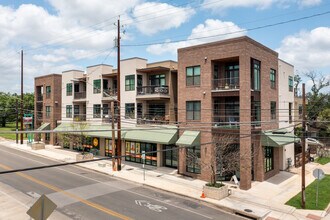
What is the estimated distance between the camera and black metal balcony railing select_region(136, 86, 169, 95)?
92.3ft

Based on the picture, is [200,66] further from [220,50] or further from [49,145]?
[49,145]

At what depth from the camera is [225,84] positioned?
23.7 m

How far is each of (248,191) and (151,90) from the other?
1447cm

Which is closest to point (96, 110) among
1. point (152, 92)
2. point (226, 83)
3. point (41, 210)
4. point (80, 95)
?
point (80, 95)

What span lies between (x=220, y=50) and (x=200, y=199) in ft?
39.6

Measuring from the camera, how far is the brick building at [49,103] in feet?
142

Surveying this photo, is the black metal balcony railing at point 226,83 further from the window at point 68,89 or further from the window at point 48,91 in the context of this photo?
the window at point 48,91

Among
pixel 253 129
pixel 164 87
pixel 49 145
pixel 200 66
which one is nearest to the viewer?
pixel 253 129

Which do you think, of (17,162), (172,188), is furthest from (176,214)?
(17,162)

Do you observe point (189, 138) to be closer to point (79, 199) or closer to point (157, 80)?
point (157, 80)

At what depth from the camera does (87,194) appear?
739 inches

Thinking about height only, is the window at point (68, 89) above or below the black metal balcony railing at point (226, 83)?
above

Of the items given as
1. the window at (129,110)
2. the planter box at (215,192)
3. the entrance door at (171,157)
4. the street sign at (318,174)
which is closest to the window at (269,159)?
the street sign at (318,174)

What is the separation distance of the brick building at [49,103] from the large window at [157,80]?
19646mm
